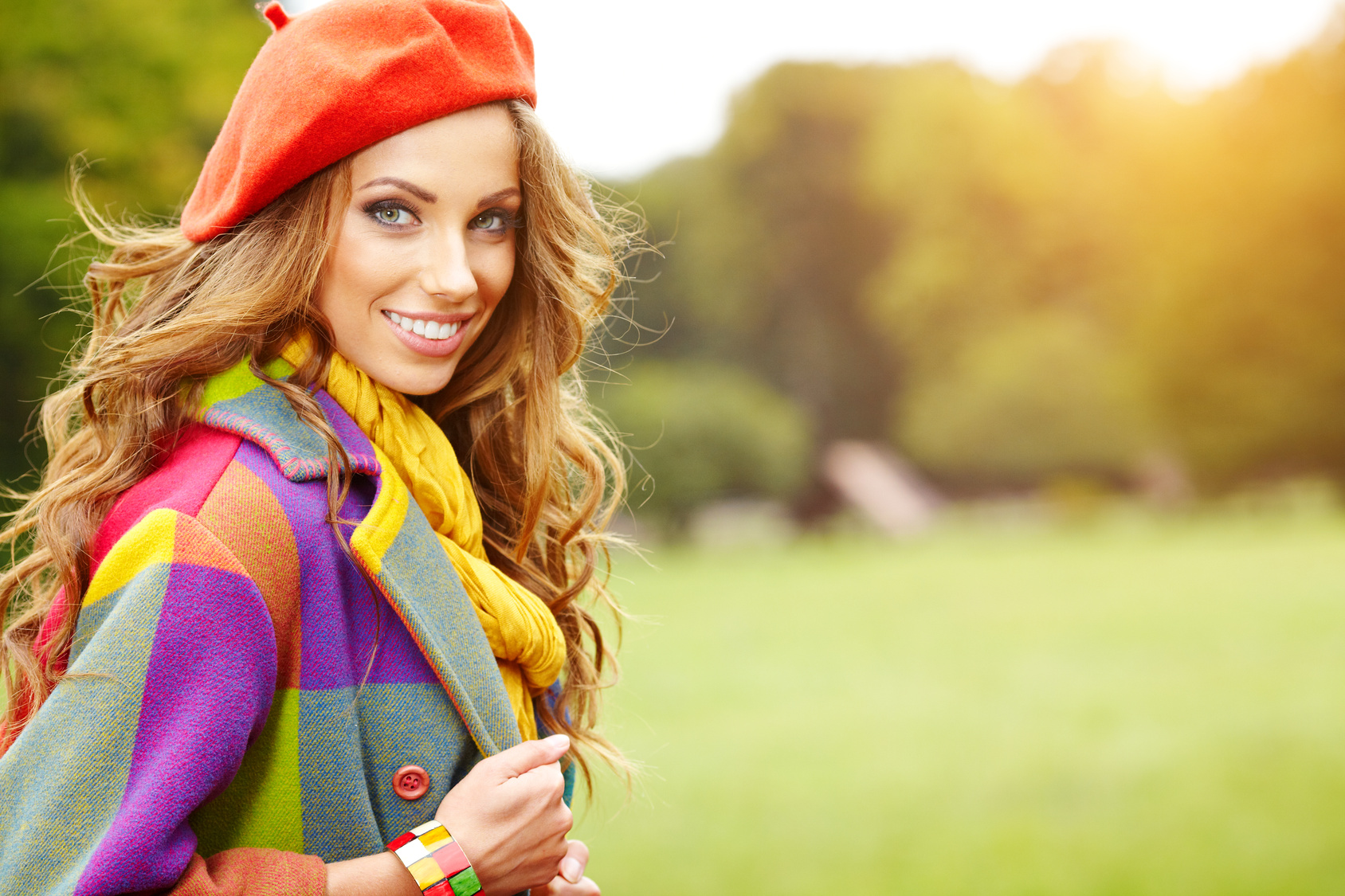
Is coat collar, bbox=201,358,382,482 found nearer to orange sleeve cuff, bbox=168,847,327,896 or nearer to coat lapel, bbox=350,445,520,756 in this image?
coat lapel, bbox=350,445,520,756

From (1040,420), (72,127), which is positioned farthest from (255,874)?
(1040,420)

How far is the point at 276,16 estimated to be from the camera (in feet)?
5.74

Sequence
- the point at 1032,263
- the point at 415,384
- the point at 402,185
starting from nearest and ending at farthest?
the point at 402,185
the point at 415,384
the point at 1032,263

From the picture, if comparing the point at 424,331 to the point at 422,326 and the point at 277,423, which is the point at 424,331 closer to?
the point at 422,326

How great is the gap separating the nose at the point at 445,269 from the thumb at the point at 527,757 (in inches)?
26.5

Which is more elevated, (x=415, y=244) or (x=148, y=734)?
(x=415, y=244)

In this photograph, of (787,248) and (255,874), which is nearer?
(255,874)

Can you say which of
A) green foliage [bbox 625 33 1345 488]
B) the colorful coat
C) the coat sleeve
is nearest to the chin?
the colorful coat

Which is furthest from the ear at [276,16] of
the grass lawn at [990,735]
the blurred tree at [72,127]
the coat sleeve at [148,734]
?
the blurred tree at [72,127]

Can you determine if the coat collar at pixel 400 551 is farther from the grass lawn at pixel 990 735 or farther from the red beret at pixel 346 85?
the grass lawn at pixel 990 735

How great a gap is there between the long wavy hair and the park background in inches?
14.5

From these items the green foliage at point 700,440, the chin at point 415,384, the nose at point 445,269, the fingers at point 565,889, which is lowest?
the fingers at point 565,889

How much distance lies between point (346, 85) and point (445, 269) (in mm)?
290

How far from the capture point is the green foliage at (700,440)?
2186 cm
